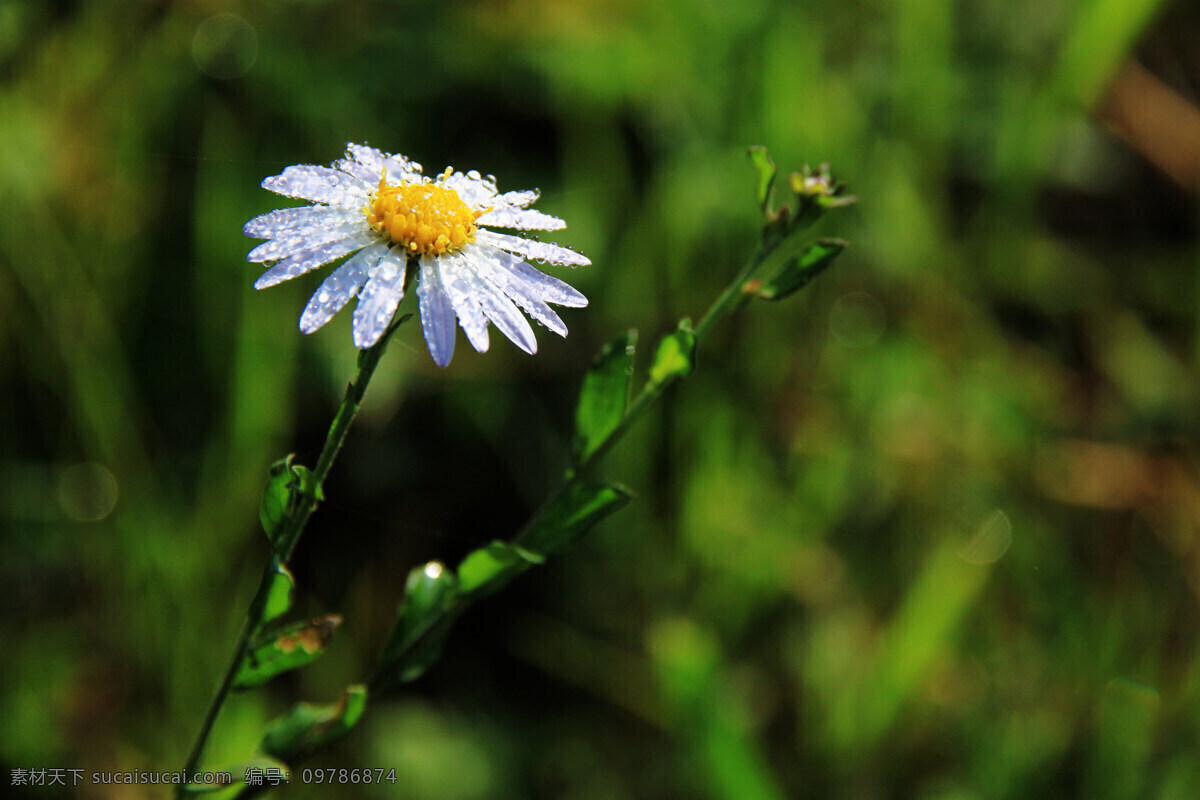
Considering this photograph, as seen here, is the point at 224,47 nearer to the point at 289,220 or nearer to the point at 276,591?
the point at 289,220

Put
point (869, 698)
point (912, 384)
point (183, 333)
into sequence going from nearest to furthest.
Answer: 1. point (869, 698)
2. point (183, 333)
3. point (912, 384)

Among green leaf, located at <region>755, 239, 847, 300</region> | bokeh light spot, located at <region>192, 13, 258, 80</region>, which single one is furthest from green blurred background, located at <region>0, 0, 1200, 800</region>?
green leaf, located at <region>755, 239, 847, 300</region>

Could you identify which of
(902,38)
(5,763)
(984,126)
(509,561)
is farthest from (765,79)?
(5,763)

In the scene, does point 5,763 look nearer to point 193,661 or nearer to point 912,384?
point 193,661

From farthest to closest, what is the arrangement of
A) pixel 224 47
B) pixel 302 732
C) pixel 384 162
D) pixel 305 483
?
pixel 224 47 → pixel 384 162 → pixel 302 732 → pixel 305 483

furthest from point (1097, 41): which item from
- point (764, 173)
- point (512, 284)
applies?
point (512, 284)

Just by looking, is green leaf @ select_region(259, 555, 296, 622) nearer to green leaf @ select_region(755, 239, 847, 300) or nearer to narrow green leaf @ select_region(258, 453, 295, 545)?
narrow green leaf @ select_region(258, 453, 295, 545)
